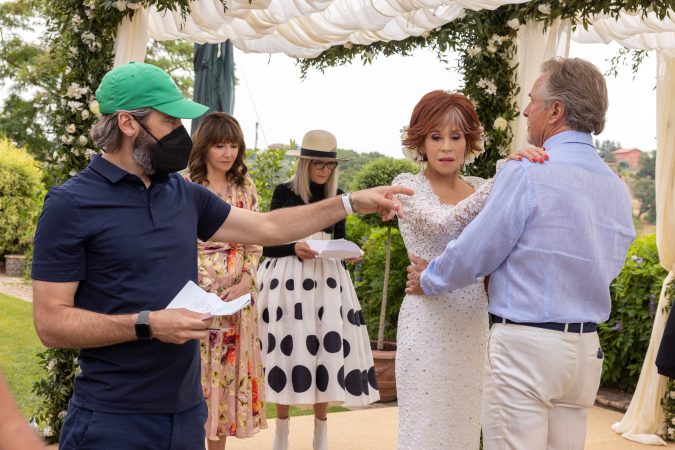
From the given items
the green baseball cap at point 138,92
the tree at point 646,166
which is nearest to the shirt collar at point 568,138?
the green baseball cap at point 138,92

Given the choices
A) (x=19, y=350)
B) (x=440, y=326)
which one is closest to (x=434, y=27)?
(x=440, y=326)

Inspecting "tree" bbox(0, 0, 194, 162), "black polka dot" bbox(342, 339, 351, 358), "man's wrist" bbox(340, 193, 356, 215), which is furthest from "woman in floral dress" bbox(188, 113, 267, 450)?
"tree" bbox(0, 0, 194, 162)

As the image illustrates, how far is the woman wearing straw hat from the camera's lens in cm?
543

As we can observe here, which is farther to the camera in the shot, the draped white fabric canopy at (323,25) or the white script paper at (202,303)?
the draped white fabric canopy at (323,25)

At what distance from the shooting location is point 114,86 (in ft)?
8.65

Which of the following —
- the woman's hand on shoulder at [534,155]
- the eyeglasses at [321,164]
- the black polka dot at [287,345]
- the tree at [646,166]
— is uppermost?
the tree at [646,166]

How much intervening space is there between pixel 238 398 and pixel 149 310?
242 centimetres

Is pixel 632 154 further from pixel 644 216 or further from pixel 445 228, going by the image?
pixel 445 228

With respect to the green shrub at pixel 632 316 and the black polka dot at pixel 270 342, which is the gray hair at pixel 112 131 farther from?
the green shrub at pixel 632 316

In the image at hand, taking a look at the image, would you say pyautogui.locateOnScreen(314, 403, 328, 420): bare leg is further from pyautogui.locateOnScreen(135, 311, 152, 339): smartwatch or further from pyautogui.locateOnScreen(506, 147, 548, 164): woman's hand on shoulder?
pyautogui.locateOnScreen(135, 311, 152, 339): smartwatch

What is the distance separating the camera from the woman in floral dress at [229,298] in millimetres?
4738

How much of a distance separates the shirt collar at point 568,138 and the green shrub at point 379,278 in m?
5.87

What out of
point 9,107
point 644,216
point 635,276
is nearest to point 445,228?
point 635,276

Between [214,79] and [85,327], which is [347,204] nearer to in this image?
[85,327]
